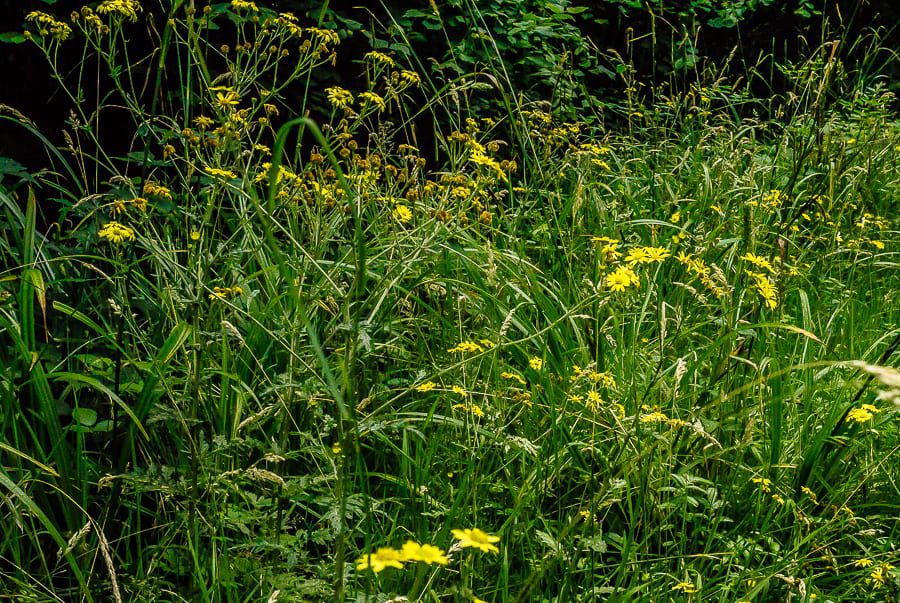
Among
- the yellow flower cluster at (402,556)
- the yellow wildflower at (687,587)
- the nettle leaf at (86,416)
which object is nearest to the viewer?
the yellow flower cluster at (402,556)

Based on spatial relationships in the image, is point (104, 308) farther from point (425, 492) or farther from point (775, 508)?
point (775, 508)

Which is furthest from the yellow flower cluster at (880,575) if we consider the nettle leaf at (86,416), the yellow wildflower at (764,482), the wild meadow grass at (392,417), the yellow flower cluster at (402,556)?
the nettle leaf at (86,416)

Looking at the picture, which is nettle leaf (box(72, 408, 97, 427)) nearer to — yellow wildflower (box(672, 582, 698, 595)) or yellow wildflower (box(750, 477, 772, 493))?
yellow wildflower (box(672, 582, 698, 595))

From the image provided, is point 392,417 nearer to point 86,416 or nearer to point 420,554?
point 86,416

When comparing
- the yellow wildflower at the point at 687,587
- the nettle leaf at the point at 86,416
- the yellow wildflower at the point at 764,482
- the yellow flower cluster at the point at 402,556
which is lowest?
the yellow wildflower at the point at 764,482

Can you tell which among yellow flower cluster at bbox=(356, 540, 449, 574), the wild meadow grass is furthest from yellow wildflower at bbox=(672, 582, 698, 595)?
yellow flower cluster at bbox=(356, 540, 449, 574)

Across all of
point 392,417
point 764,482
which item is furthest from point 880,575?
point 392,417

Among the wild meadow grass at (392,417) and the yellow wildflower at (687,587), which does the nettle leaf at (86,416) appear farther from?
the yellow wildflower at (687,587)

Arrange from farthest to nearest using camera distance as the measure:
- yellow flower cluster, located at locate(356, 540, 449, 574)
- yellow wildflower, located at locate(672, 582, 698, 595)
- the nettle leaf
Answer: the nettle leaf
yellow wildflower, located at locate(672, 582, 698, 595)
yellow flower cluster, located at locate(356, 540, 449, 574)

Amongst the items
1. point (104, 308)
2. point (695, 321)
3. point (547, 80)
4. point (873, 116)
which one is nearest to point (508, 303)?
point (695, 321)

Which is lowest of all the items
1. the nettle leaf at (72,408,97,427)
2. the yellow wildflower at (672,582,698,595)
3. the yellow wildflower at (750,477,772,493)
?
the yellow wildflower at (750,477,772,493)

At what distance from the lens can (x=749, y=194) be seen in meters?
3.18

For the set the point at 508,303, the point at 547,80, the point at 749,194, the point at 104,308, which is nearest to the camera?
the point at 104,308

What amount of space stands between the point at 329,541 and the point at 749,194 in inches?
83.2
